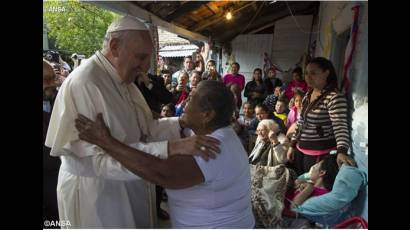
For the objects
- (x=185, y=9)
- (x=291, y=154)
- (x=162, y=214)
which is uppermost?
(x=185, y=9)

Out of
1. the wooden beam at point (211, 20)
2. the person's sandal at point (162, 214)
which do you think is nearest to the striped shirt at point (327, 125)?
the person's sandal at point (162, 214)

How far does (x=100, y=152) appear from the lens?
1539 millimetres

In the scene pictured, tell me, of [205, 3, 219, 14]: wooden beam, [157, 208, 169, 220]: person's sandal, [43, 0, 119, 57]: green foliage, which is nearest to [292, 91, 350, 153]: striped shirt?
[157, 208, 169, 220]: person's sandal

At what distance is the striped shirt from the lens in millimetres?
3023

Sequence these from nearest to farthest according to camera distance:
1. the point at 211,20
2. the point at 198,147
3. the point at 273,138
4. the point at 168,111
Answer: the point at 198,147 → the point at 273,138 → the point at 168,111 → the point at 211,20

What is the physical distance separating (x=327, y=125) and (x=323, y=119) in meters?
0.07

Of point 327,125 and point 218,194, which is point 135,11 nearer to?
point 327,125

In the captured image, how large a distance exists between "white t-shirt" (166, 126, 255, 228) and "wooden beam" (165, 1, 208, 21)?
5280 millimetres

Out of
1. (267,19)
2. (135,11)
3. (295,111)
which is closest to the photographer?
(295,111)

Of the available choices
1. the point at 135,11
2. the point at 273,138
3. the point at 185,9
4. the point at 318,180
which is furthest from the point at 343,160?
the point at 185,9

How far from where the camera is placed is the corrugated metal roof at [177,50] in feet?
64.8

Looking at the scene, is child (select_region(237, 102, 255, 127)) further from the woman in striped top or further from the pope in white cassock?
the pope in white cassock

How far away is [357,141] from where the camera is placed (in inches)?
131
